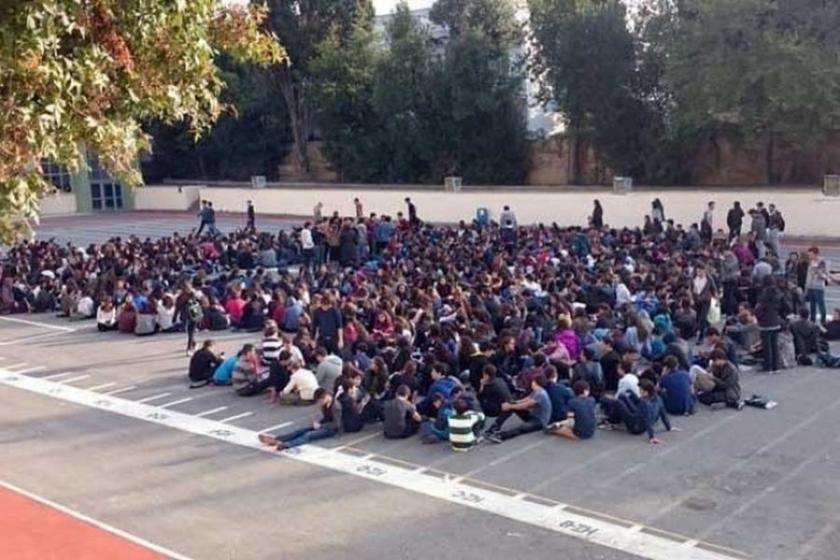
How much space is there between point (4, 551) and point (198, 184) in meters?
47.6

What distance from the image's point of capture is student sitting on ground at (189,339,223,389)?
1692 centimetres

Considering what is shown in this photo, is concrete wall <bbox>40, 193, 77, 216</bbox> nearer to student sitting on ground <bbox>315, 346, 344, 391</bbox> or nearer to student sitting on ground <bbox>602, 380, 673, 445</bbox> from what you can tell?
student sitting on ground <bbox>315, 346, 344, 391</bbox>

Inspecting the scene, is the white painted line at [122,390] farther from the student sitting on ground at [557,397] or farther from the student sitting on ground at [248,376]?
the student sitting on ground at [557,397]

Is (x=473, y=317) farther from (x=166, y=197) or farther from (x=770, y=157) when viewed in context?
(x=166, y=197)

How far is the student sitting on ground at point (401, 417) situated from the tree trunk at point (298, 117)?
1648 inches

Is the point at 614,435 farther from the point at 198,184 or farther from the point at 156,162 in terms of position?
the point at 156,162

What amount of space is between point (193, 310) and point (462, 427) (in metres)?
8.37

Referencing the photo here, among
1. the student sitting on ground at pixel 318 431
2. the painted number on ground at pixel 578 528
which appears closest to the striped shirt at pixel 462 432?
the student sitting on ground at pixel 318 431

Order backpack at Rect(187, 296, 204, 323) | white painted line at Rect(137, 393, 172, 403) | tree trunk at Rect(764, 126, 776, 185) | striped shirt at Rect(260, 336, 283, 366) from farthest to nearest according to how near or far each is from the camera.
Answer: tree trunk at Rect(764, 126, 776, 185), backpack at Rect(187, 296, 204, 323), striped shirt at Rect(260, 336, 283, 366), white painted line at Rect(137, 393, 172, 403)

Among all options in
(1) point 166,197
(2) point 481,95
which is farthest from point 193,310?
(1) point 166,197

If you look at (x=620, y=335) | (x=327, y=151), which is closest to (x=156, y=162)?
(x=327, y=151)

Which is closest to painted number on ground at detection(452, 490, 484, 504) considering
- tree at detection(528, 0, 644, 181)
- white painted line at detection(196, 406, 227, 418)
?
white painted line at detection(196, 406, 227, 418)

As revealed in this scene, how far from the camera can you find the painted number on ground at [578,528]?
10.3 m

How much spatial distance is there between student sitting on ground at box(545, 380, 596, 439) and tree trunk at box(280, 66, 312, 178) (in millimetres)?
42528
